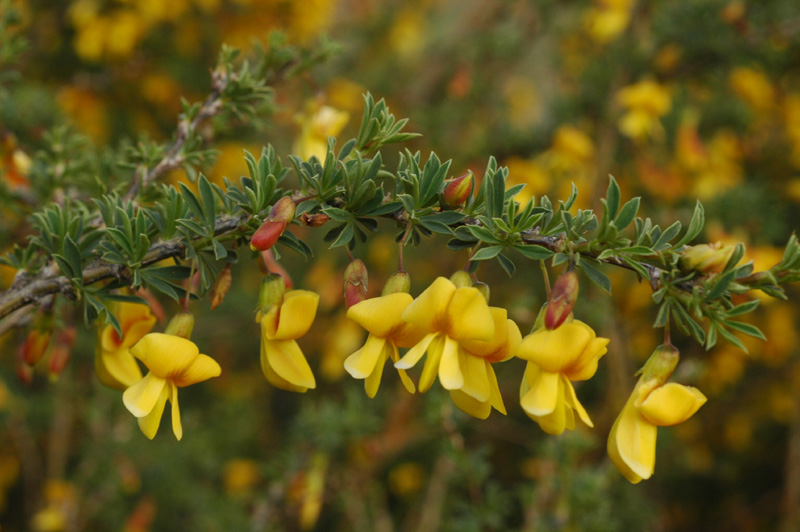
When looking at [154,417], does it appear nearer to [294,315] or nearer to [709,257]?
[294,315]

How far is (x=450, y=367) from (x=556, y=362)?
80 millimetres

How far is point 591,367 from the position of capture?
49 cm

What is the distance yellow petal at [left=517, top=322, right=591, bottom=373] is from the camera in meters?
0.48

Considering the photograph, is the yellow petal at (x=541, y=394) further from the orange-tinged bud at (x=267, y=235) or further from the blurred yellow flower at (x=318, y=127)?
the blurred yellow flower at (x=318, y=127)

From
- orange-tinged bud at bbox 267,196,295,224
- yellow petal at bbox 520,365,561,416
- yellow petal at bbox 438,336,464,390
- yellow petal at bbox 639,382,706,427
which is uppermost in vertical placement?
orange-tinged bud at bbox 267,196,295,224

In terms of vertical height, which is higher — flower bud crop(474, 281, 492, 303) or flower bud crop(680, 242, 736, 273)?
flower bud crop(680, 242, 736, 273)

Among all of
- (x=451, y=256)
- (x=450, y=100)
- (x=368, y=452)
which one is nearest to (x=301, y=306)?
(x=368, y=452)

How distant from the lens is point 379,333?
1.66ft

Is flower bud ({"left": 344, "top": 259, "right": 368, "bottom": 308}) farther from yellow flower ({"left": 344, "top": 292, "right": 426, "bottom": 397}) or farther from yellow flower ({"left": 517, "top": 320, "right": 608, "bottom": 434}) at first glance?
yellow flower ({"left": 517, "top": 320, "right": 608, "bottom": 434})

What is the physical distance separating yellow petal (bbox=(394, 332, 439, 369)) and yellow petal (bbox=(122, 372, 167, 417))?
20 cm

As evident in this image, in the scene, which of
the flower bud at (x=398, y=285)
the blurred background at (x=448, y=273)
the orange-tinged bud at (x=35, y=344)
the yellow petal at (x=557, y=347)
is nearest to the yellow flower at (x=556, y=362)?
the yellow petal at (x=557, y=347)

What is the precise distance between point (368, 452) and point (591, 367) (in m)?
0.94

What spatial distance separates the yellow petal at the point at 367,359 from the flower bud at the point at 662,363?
21cm

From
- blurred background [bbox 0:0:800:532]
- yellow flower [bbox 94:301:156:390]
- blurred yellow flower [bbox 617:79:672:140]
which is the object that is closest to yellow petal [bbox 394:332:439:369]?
yellow flower [bbox 94:301:156:390]
